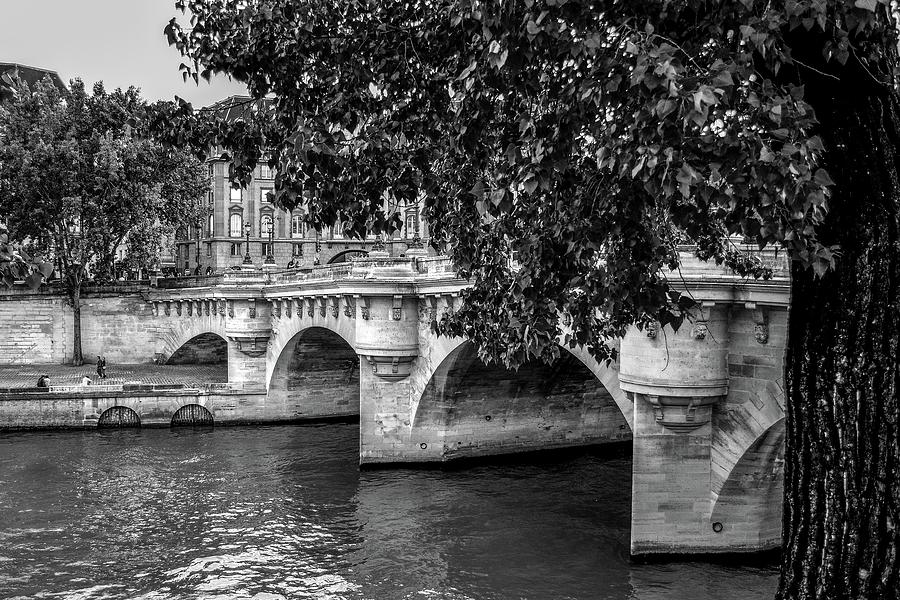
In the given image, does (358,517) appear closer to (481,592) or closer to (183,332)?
(481,592)

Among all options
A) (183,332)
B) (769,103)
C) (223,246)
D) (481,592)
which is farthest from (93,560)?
(223,246)

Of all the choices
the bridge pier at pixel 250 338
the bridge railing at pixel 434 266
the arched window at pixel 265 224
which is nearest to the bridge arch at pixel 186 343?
the bridge pier at pixel 250 338

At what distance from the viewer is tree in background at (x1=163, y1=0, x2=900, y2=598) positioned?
6270 millimetres

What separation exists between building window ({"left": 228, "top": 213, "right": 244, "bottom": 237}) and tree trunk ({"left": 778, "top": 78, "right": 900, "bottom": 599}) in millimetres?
73882

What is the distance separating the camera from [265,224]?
78.2 m

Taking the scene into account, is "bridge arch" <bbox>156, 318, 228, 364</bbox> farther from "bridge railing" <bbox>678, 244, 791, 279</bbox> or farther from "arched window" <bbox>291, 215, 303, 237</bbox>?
"bridge railing" <bbox>678, 244, 791, 279</bbox>

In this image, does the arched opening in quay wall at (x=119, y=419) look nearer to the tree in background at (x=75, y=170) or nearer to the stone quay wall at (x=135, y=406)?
the stone quay wall at (x=135, y=406)

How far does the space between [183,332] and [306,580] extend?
31.9 meters

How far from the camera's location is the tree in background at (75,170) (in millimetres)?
41562

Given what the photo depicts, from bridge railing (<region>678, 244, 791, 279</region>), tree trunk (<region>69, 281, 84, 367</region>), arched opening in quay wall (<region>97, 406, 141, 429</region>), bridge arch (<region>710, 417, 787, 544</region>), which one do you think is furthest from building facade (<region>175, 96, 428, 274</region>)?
bridge railing (<region>678, 244, 791, 279</region>)

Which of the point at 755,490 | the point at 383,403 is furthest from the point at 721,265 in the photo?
the point at 383,403

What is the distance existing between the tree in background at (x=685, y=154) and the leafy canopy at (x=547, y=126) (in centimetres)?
3

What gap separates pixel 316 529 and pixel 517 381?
924 centimetres

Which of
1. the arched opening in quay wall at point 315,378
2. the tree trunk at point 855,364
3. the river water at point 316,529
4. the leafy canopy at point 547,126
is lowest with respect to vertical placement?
the river water at point 316,529
